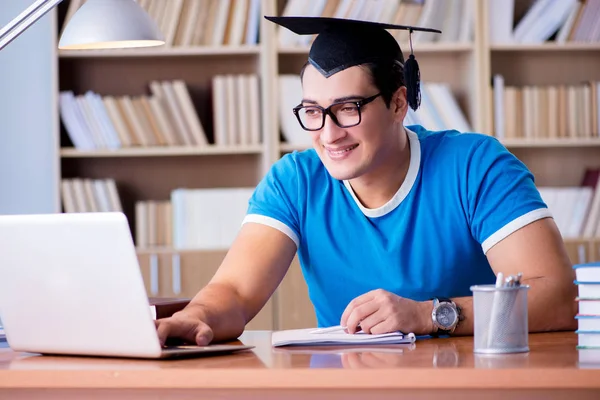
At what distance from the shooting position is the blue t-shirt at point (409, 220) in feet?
Answer: 6.51

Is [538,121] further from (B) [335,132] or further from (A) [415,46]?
(B) [335,132]

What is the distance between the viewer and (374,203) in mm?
2061

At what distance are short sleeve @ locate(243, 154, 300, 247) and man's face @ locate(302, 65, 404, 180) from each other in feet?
0.38

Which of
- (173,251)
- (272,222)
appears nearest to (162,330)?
(272,222)

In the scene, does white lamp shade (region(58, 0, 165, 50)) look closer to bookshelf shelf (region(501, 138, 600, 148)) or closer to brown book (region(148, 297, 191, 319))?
brown book (region(148, 297, 191, 319))

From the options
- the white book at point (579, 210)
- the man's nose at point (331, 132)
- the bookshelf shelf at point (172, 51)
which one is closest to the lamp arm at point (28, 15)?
the man's nose at point (331, 132)

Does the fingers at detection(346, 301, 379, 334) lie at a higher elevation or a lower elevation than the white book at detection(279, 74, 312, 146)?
lower

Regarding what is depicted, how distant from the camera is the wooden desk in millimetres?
1177

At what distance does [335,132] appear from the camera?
6.43 feet

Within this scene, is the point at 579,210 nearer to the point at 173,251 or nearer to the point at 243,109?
the point at 243,109

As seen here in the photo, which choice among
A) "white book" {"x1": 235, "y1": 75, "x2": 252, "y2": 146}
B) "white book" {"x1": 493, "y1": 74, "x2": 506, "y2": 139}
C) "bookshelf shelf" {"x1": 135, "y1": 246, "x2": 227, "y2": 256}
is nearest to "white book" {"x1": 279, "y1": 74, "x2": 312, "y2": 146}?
"white book" {"x1": 235, "y1": 75, "x2": 252, "y2": 146}

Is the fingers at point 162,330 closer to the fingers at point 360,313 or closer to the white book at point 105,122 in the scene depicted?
the fingers at point 360,313

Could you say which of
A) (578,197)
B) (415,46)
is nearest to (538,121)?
(578,197)

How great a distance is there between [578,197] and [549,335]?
2.38 metres
